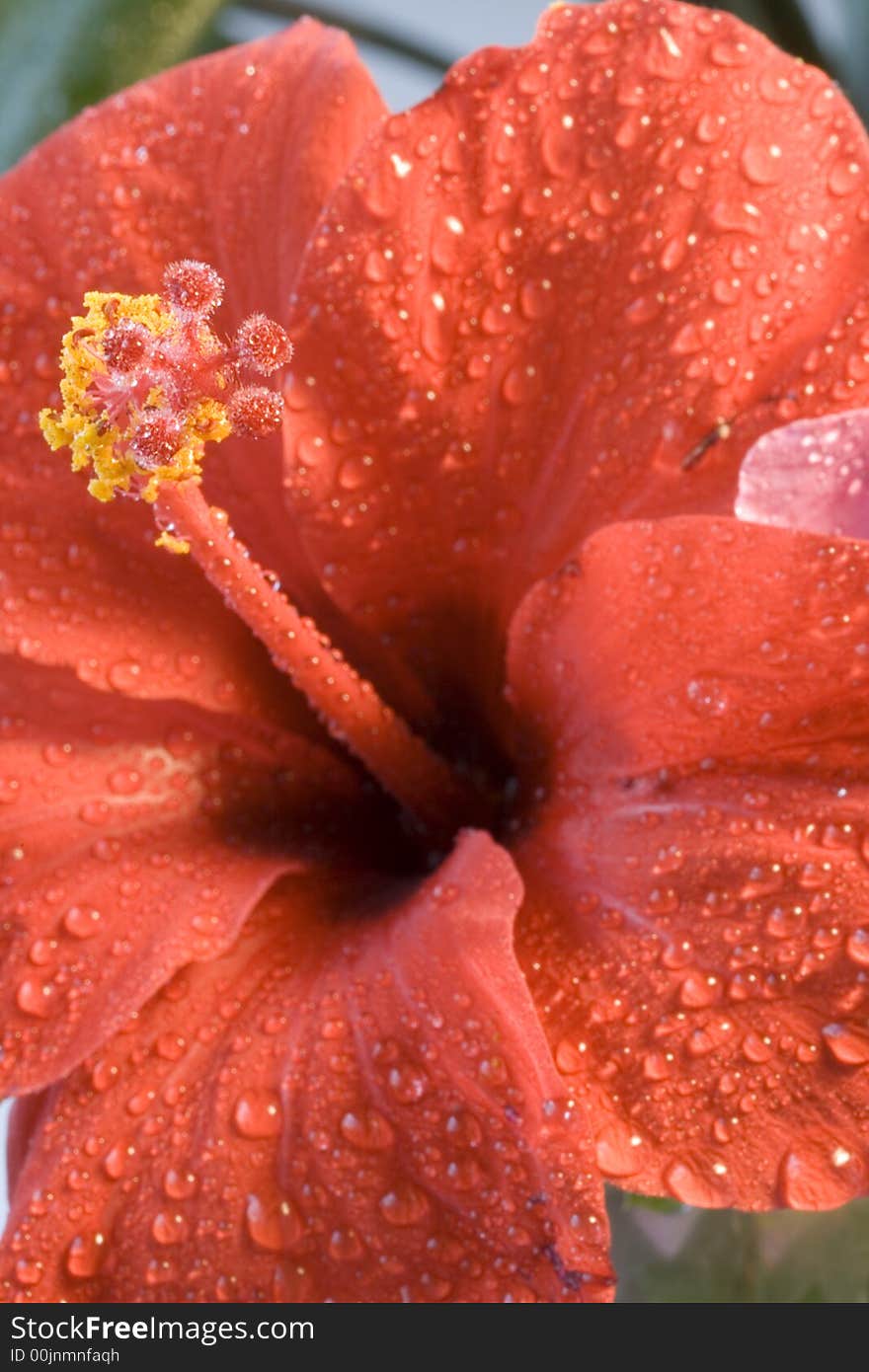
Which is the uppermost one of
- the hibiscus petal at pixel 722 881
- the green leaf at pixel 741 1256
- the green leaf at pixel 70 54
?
the green leaf at pixel 70 54

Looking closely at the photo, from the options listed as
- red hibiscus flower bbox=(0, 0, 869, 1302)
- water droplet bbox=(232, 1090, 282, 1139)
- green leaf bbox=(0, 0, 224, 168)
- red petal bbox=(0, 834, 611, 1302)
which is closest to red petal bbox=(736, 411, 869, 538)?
red hibiscus flower bbox=(0, 0, 869, 1302)

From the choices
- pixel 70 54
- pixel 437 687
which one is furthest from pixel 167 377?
pixel 70 54

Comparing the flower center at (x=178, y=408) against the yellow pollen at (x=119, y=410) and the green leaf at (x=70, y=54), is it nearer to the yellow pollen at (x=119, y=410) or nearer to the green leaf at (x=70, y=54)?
the yellow pollen at (x=119, y=410)

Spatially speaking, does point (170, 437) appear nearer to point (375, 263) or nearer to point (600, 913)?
point (375, 263)

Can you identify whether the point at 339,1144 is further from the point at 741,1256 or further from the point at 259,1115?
the point at 741,1256

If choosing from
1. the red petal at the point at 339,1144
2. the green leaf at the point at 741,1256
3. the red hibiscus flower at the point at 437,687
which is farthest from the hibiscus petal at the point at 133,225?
the green leaf at the point at 741,1256

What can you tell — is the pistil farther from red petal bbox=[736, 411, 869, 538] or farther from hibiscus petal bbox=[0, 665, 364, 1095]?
red petal bbox=[736, 411, 869, 538]
